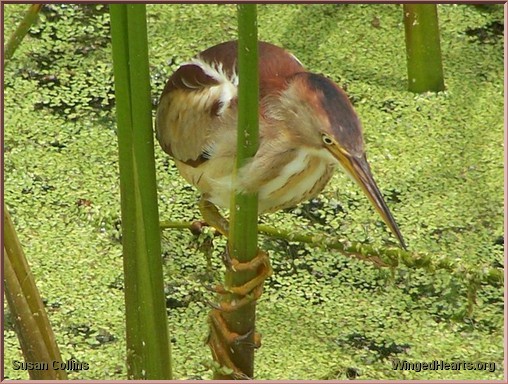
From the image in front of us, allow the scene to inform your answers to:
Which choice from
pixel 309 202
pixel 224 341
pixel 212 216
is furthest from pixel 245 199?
pixel 309 202

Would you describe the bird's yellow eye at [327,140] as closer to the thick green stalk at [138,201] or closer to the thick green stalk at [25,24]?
the thick green stalk at [138,201]

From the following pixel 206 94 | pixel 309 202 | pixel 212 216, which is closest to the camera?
pixel 206 94

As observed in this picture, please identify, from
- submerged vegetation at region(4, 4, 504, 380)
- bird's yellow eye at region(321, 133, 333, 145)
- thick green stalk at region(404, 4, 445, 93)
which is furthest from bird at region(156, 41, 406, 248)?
thick green stalk at region(404, 4, 445, 93)

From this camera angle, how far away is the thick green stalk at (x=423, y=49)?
2258 millimetres

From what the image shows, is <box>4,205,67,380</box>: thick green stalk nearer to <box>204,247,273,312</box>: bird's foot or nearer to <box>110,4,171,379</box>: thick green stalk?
<box>110,4,171,379</box>: thick green stalk

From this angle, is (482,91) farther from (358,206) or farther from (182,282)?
(182,282)

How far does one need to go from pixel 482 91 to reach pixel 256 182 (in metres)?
1.22

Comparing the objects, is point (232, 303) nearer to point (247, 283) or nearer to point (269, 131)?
point (247, 283)

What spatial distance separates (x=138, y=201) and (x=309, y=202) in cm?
86

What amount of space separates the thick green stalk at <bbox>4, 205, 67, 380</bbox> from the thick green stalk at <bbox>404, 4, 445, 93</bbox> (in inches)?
42.2

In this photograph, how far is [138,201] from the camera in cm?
136

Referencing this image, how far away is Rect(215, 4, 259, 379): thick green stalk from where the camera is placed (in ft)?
3.73

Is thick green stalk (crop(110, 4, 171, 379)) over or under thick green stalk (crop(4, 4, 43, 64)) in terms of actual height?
under

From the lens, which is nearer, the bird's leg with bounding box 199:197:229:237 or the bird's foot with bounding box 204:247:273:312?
the bird's foot with bounding box 204:247:273:312
